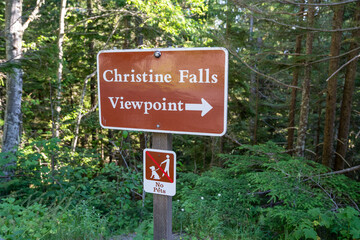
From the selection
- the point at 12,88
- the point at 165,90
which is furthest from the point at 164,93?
the point at 12,88

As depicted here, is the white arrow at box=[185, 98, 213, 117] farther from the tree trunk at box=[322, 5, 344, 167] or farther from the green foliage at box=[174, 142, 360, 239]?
the tree trunk at box=[322, 5, 344, 167]

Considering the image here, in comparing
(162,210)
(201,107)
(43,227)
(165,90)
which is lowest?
(43,227)

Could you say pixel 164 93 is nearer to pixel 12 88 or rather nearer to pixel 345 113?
pixel 12 88

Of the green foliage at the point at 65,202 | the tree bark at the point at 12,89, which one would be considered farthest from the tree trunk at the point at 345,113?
the tree bark at the point at 12,89

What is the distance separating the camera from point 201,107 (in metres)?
1.69

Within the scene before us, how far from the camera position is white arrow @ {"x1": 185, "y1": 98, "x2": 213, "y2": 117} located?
65.6 inches

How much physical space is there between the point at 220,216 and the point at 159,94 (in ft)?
9.95

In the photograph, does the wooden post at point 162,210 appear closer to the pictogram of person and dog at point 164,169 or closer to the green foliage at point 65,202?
the pictogram of person and dog at point 164,169

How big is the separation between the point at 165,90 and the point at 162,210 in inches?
34.3

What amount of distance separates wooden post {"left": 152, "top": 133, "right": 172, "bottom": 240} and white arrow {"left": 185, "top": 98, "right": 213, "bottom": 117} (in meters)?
0.30

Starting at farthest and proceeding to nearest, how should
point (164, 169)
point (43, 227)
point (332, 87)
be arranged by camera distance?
point (332, 87), point (43, 227), point (164, 169)

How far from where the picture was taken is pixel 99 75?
6.38 ft

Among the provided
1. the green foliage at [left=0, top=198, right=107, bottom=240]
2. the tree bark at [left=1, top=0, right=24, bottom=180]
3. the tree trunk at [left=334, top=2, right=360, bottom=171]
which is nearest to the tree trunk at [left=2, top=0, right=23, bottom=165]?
the tree bark at [left=1, top=0, right=24, bottom=180]

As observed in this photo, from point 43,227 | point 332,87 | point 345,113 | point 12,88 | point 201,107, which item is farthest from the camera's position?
point 345,113
